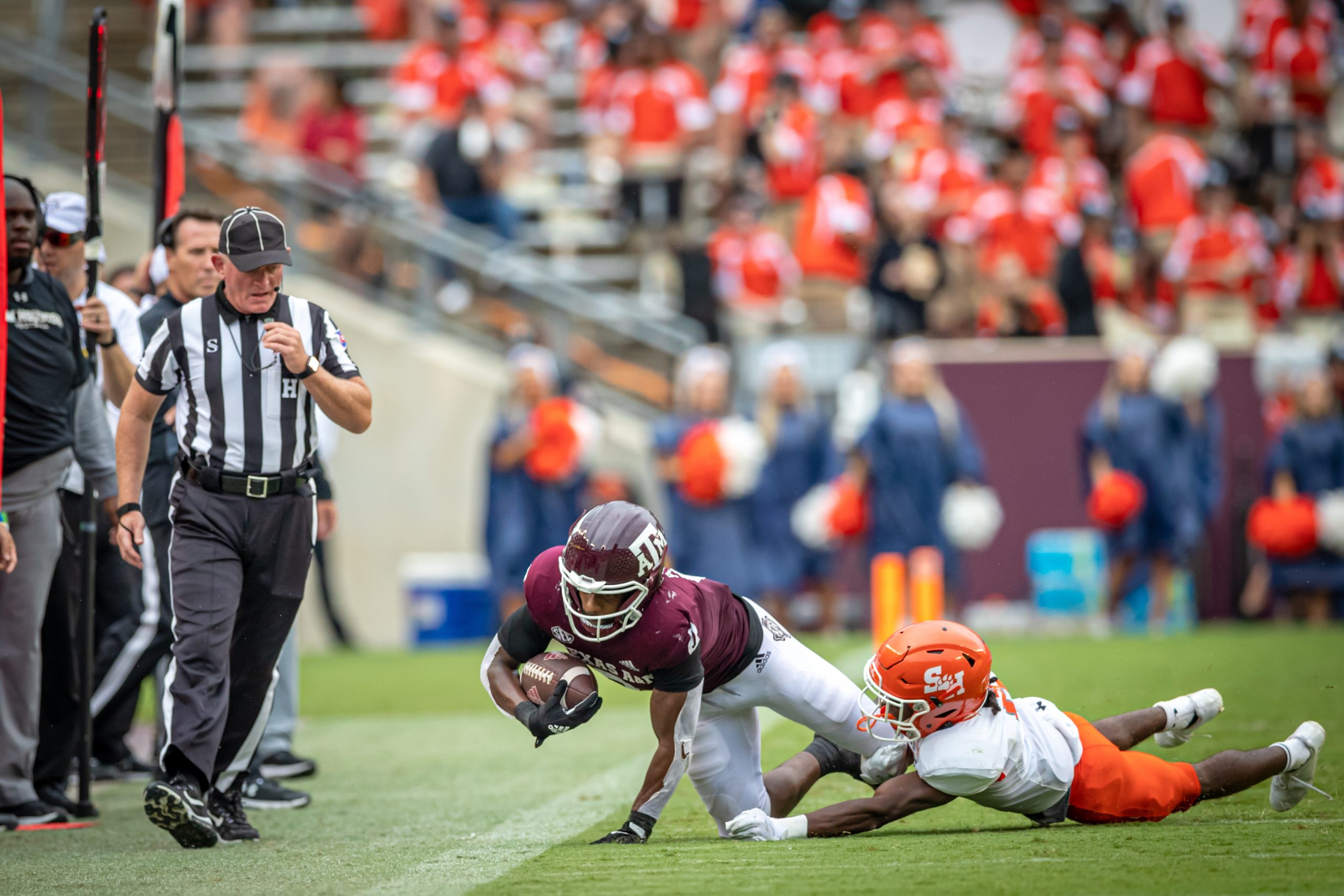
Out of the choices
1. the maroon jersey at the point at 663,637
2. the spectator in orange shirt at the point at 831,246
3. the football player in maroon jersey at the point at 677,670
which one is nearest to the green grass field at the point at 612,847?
the football player in maroon jersey at the point at 677,670

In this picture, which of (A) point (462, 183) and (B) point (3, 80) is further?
(A) point (462, 183)

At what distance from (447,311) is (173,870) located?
9474 millimetres

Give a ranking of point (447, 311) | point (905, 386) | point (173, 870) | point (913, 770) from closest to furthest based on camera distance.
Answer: point (173, 870) < point (913, 770) < point (905, 386) < point (447, 311)

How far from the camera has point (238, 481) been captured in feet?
15.9

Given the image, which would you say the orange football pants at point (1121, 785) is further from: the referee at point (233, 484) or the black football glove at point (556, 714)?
the referee at point (233, 484)

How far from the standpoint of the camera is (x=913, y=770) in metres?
4.67

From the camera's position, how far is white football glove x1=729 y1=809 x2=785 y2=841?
4555 millimetres

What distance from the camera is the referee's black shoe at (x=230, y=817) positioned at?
4949mm

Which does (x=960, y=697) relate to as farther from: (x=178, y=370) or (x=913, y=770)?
(x=178, y=370)

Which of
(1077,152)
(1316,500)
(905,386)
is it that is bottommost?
(1316,500)

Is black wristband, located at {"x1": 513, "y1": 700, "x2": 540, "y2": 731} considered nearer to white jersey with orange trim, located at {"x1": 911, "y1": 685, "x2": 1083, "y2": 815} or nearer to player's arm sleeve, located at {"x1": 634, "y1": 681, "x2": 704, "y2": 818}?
player's arm sleeve, located at {"x1": 634, "y1": 681, "x2": 704, "y2": 818}

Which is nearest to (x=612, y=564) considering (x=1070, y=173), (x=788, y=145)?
(x=788, y=145)

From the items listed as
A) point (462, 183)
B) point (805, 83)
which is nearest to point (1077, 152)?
point (805, 83)

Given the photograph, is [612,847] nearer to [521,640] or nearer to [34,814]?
[521,640]
